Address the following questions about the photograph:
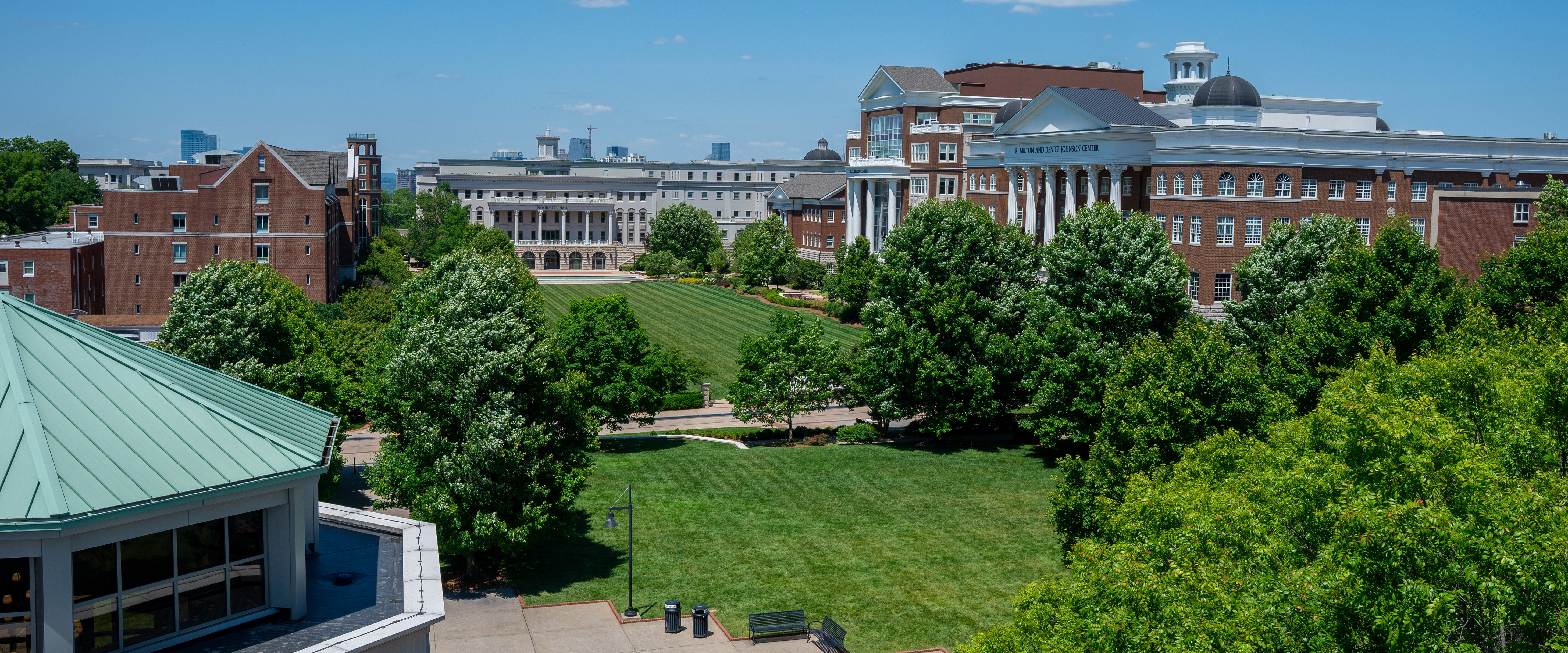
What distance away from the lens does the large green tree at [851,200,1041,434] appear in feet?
180

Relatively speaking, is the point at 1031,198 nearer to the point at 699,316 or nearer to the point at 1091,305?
the point at 699,316

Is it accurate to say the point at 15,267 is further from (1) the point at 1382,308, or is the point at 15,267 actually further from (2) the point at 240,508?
(1) the point at 1382,308

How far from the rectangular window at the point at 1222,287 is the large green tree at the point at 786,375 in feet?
76.3

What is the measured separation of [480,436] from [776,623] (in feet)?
32.3

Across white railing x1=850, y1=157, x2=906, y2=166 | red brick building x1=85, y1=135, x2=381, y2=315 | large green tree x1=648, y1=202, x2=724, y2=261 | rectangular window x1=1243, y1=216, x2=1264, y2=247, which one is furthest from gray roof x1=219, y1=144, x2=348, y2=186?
rectangular window x1=1243, y1=216, x2=1264, y2=247

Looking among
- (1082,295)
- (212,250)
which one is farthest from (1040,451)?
(212,250)

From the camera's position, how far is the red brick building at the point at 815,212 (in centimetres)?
13400

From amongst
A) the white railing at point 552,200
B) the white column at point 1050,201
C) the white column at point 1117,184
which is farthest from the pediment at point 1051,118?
the white railing at point 552,200

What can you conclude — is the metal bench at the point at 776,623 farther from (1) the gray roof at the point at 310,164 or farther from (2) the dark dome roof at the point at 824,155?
(2) the dark dome roof at the point at 824,155

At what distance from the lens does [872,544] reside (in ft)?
138

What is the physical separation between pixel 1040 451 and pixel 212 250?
200 ft

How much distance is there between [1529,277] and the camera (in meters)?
43.7

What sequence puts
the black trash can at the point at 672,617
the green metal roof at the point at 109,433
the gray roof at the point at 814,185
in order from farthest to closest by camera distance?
the gray roof at the point at 814,185 < the black trash can at the point at 672,617 < the green metal roof at the point at 109,433

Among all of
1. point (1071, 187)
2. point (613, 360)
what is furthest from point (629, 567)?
point (1071, 187)
